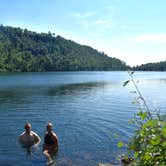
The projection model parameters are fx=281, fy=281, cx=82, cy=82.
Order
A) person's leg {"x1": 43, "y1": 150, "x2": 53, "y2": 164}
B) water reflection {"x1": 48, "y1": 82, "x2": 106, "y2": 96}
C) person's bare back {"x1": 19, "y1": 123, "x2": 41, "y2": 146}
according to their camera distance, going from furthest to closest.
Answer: water reflection {"x1": 48, "y1": 82, "x2": 106, "y2": 96}, person's bare back {"x1": 19, "y1": 123, "x2": 41, "y2": 146}, person's leg {"x1": 43, "y1": 150, "x2": 53, "y2": 164}

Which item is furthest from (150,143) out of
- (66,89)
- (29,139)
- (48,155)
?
(66,89)

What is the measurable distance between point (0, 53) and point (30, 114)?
15450 cm

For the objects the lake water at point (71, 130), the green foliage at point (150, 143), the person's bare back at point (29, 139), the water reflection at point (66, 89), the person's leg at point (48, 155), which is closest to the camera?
the green foliage at point (150, 143)

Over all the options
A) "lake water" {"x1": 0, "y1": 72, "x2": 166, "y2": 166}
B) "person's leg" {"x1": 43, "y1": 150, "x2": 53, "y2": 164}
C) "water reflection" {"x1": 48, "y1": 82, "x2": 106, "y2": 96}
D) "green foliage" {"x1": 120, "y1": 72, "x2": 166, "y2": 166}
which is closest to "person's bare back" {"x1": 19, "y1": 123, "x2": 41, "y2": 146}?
"lake water" {"x1": 0, "y1": 72, "x2": 166, "y2": 166}

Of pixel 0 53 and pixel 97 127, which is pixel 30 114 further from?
pixel 0 53

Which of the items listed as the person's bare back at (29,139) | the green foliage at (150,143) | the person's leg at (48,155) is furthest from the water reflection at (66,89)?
the green foliage at (150,143)

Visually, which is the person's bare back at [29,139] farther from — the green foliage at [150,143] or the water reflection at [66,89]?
the water reflection at [66,89]

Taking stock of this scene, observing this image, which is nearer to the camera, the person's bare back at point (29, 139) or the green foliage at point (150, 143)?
the green foliage at point (150, 143)

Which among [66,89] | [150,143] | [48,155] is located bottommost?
[48,155]

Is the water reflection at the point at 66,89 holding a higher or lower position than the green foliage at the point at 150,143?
lower

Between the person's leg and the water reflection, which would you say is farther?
A: the water reflection

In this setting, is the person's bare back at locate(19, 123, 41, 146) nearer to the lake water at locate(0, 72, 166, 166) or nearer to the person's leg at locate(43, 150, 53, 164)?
the lake water at locate(0, 72, 166, 166)

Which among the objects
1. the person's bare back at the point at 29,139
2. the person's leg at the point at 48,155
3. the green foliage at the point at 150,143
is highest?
the green foliage at the point at 150,143

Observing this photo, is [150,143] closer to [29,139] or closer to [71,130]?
[29,139]
